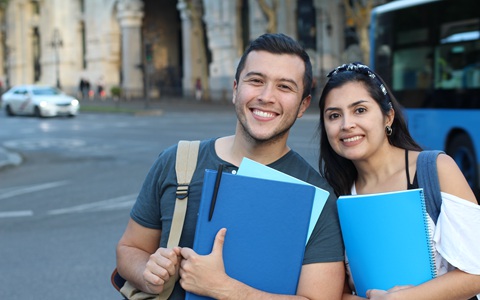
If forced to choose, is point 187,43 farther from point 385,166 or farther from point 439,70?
point 385,166

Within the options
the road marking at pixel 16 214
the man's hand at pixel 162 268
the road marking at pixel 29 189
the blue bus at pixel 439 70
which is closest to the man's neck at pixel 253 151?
the man's hand at pixel 162 268

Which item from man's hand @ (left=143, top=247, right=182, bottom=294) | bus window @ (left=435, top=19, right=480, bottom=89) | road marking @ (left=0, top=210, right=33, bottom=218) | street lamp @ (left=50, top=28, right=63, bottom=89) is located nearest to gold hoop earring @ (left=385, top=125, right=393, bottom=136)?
man's hand @ (left=143, top=247, right=182, bottom=294)

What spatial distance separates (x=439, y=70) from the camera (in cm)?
1221

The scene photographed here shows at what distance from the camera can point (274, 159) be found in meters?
2.99

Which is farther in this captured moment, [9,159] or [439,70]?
[9,159]

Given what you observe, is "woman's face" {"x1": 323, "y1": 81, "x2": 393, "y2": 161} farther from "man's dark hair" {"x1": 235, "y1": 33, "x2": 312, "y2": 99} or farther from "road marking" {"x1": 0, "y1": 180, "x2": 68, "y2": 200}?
"road marking" {"x1": 0, "y1": 180, "x2": 68, "y2": 200}

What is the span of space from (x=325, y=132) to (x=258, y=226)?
0.78m

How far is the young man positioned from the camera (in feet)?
8.62

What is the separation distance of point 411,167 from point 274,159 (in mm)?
560

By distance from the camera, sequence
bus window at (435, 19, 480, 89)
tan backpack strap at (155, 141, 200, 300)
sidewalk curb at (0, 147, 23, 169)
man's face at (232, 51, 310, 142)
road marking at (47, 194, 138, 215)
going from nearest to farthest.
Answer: tan backpack strap at (155, 141, 200, 300) → man's face at (232, 51, 310, 142) → road marking at (47, 194, 138, 215) → bus window at (435, 19, 480, 89) → sidewalk curb at (0, 147, 23, 169)

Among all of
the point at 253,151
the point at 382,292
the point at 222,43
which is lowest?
the point at 382,292

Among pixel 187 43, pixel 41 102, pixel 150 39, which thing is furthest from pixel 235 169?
pixel 150 39

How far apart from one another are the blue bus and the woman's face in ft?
25.0

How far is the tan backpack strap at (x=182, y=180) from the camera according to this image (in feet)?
9.25
